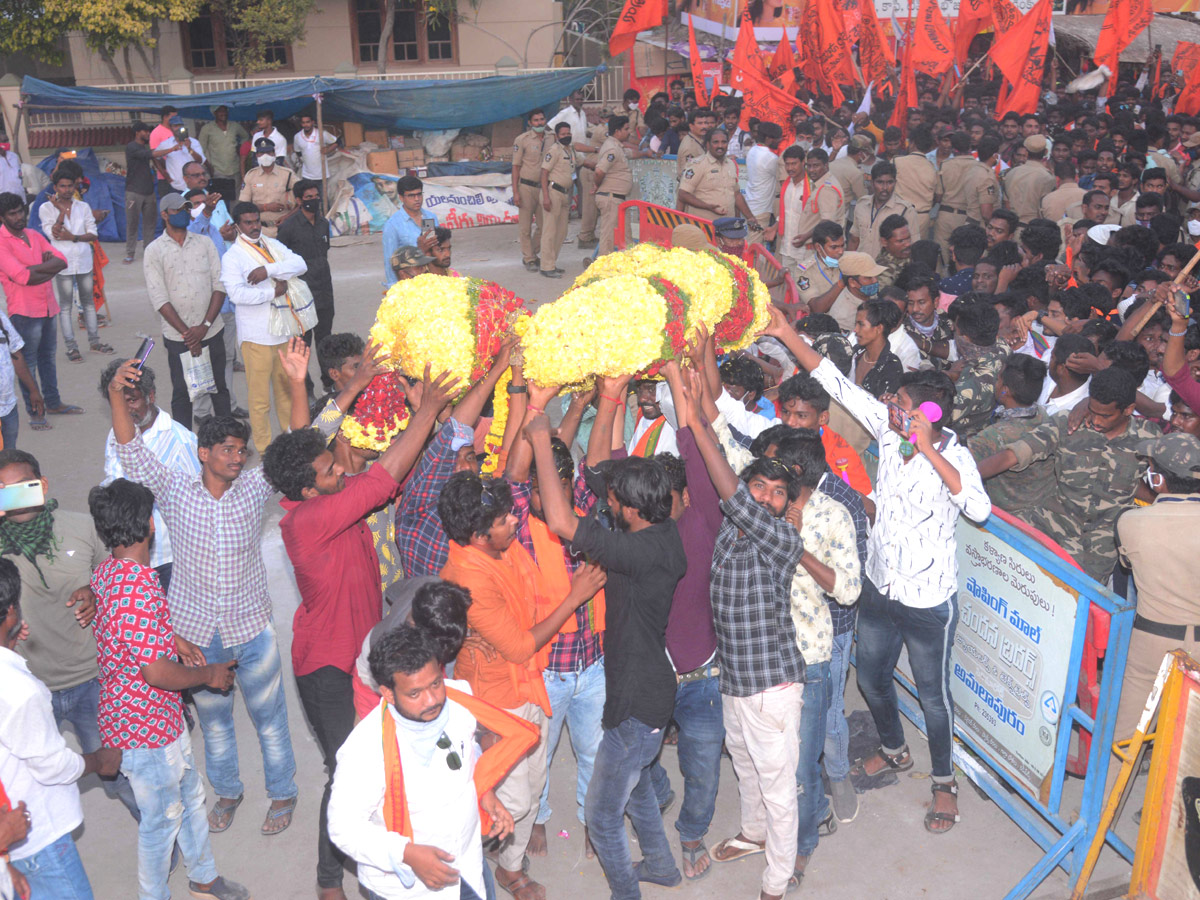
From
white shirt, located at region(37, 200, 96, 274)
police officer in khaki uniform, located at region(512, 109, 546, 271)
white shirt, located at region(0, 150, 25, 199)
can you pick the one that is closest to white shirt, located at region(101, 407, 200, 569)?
white shirt, located at region(37, 200, 96, 274)

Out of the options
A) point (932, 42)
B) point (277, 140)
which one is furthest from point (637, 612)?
point (277, 140)

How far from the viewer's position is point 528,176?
14547 millimetres

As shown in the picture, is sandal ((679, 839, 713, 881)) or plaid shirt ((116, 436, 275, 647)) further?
sandal ((679, 839, 713, 881))

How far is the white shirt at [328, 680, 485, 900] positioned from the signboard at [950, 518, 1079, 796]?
8.21ft

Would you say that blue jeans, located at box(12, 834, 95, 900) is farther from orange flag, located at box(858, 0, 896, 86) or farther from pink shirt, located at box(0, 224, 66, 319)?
orange flag, located at box(858, 0, 896, 86)

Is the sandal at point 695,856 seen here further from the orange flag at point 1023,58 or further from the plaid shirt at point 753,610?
the orange flag at point 1023,58

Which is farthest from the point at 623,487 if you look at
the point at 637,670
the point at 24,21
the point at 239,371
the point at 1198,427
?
the point at 24,21

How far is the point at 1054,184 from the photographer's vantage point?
11.3 metres

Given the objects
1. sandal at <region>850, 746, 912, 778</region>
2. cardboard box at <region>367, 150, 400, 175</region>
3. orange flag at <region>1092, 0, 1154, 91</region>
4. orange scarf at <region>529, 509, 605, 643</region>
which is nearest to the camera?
orange scarf at <region>529, 509, 605, 643</region>

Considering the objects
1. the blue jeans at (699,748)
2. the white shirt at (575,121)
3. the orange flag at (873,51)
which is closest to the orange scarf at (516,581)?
the blue jeans at (699,748)

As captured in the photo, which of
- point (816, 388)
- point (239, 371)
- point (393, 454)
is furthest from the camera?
point (239, 371)

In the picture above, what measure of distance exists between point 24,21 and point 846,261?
824 inches

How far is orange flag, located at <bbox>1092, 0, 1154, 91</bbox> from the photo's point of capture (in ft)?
53.4

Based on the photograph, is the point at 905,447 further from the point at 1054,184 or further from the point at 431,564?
the point at 1054,184
